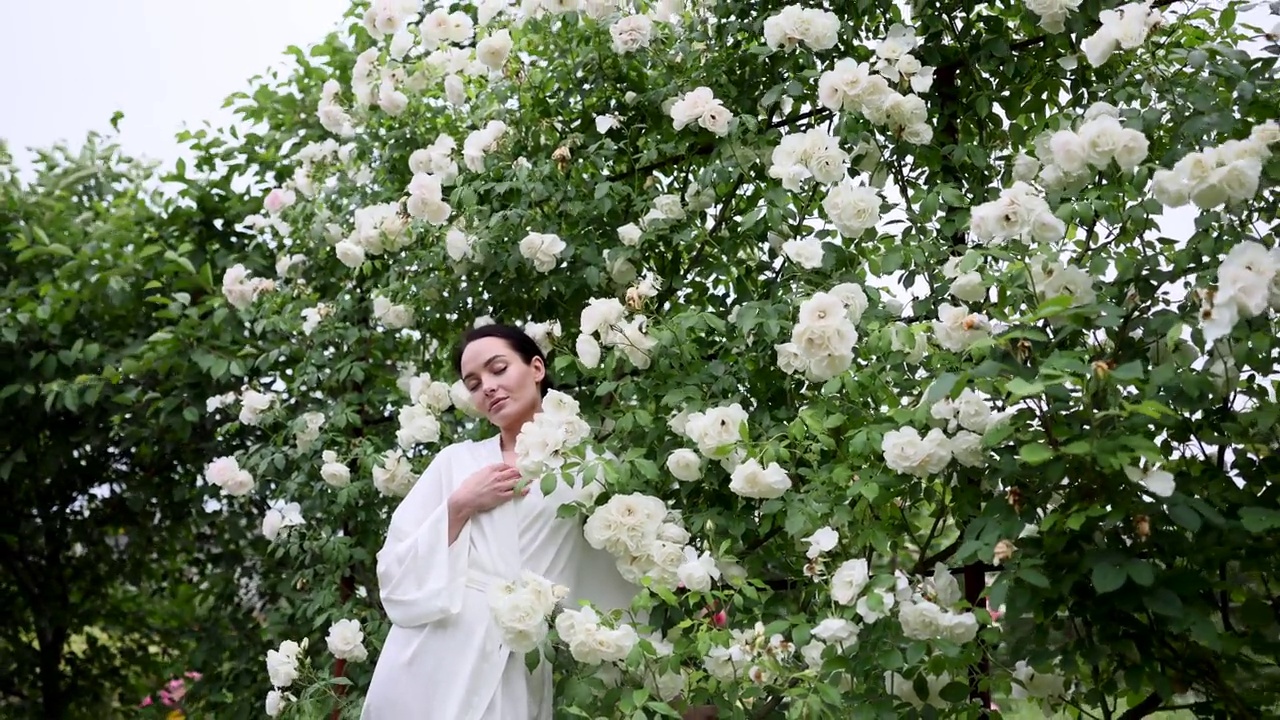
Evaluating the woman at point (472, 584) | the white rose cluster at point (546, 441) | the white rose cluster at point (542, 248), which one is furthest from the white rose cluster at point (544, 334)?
the white rose cluster at point (546, 441)

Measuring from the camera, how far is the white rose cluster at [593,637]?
6.63 ft

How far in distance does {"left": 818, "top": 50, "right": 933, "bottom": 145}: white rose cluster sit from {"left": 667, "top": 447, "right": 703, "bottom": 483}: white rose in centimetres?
66

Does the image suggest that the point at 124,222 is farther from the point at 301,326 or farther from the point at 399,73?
the point at 399,73

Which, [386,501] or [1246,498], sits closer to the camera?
[1246,498]

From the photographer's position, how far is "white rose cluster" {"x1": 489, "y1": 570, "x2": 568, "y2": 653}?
2074 mm

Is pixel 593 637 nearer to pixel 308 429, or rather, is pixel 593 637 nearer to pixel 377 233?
pixel 377 233

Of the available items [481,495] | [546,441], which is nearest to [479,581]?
[481,495]

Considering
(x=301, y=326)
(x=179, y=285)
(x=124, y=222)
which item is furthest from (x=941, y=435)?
(x=124, y=222)

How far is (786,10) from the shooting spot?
231 cm

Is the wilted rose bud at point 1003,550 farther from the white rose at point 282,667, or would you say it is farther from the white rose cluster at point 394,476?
the white rose at point 282,667

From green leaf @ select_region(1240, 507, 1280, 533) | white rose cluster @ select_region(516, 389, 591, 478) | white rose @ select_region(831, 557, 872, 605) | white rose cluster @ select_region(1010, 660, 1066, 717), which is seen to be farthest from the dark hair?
green leaf @ select_region(1240, 507, 1280, 533)

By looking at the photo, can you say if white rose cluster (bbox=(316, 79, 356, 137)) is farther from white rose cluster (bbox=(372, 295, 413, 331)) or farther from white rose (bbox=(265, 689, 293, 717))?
white rose (bbox=(265, 689, 293, 717))

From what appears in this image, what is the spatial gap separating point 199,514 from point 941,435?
2.87 m

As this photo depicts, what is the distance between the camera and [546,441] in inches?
84.4
